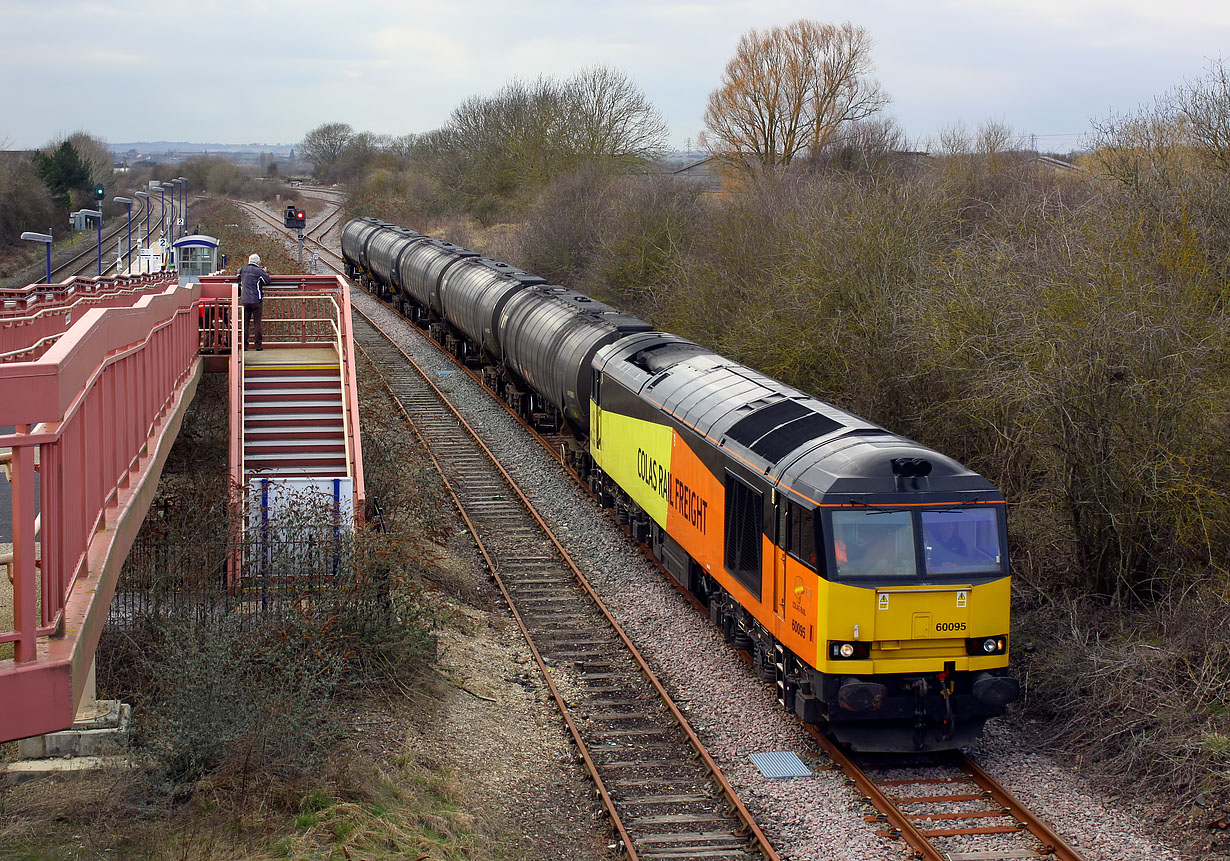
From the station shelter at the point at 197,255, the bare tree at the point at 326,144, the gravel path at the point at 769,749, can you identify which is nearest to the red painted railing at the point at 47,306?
the gravel path at the point at 769,749

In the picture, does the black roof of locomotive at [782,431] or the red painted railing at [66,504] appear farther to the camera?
the black roof of locomotive at [782,431]

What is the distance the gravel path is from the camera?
9.12m

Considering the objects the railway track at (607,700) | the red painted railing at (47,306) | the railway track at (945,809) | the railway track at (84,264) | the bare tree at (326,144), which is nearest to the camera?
the railway track at (945,809)

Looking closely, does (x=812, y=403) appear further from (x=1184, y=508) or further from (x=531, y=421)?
(x=531, y=421)

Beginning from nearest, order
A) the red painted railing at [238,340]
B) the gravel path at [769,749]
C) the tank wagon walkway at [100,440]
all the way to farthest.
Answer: the tank wagon walkway at [100,440], the gravel path at [769,749], the red painted railing at [238,340]

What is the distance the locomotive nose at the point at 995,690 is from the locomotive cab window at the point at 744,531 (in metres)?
2.41

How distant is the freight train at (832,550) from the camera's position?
33.0ft

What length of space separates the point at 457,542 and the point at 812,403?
6940 mm

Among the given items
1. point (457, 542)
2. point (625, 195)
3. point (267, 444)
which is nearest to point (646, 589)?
point (457, 542)

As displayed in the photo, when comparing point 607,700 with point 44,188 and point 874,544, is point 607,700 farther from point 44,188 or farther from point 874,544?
point 44,188

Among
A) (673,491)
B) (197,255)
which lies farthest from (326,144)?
(673,491)

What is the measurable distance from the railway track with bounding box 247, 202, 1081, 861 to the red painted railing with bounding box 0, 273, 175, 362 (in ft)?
28.6

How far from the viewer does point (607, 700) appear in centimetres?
1212

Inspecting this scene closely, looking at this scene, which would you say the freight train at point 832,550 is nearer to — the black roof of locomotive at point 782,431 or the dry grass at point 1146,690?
the black roof of locomotive at point 782,431
